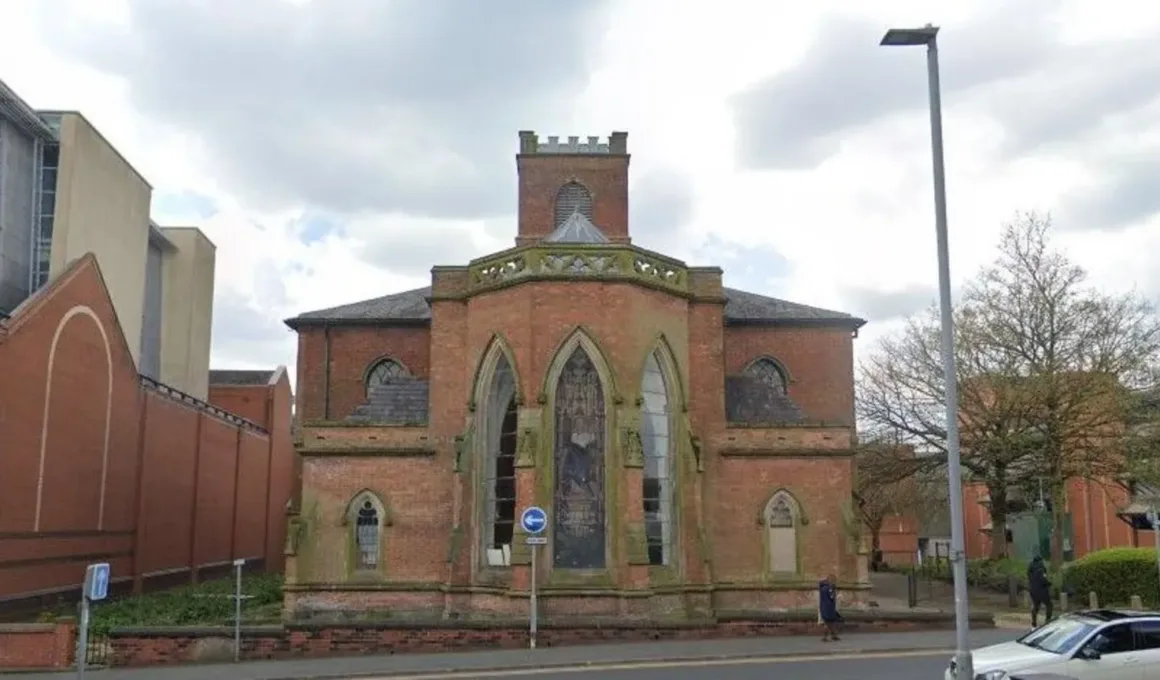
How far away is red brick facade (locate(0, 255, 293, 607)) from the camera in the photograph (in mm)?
25891

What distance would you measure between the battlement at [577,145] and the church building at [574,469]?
9.69 metres

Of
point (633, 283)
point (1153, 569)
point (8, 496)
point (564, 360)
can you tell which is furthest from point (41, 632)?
point (1153, 569)

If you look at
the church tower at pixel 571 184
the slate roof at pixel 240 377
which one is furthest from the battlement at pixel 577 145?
the slate roof at pixel 240 377

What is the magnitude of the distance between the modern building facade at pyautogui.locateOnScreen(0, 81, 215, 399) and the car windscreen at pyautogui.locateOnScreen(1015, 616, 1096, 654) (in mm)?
28155

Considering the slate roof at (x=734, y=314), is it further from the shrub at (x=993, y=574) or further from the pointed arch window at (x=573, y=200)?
the shrub at (x=993, y=574)

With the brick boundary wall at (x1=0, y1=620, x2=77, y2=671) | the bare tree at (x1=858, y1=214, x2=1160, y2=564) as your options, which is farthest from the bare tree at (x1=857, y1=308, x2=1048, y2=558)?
the brick boundary wall at (x1=0, y1=620, x2=77, y2=671)

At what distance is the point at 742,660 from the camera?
17.2 m

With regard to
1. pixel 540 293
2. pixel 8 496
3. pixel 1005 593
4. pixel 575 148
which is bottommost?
pixel 1005 593

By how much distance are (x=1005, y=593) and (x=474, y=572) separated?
17726 millimetres

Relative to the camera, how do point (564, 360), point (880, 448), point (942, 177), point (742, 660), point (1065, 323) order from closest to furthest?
point (942, 177)
point (742, 660)
point (564, 360)
point (1065, 323)
point (880, 448)

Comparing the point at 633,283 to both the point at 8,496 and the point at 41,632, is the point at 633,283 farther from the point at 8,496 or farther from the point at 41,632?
the point at 8,496

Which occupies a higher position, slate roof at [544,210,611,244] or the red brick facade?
slate roof at [544,210,611,244]

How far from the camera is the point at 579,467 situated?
2291 cm

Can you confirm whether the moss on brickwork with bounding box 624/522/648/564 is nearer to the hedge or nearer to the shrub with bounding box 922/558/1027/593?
the hedge
